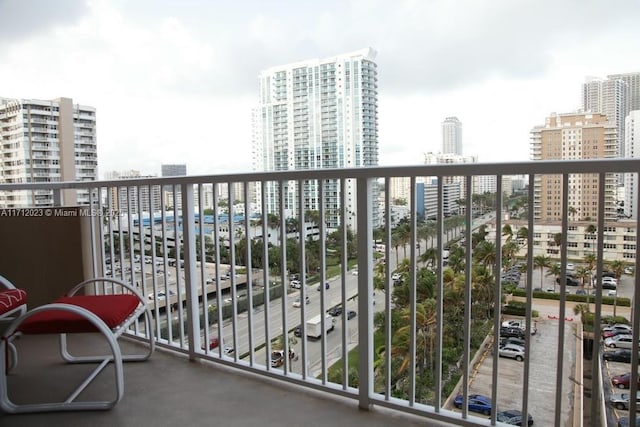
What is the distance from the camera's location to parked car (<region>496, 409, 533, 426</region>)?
5.32 feet

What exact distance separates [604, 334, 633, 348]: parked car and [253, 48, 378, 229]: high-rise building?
2512 millimetres

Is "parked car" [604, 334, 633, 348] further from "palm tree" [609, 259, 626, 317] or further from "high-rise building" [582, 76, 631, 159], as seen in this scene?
"high-rise building" [582, 76, 631, 159]

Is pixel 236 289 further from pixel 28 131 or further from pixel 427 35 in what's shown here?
pixel 427 35

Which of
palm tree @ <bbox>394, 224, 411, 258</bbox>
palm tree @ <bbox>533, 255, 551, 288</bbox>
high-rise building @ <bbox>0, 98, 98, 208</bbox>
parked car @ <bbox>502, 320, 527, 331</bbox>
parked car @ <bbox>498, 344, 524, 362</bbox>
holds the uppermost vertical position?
high-rise building @ <bbox>0, 98, 98, 208</bbox>

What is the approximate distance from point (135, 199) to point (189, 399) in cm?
132

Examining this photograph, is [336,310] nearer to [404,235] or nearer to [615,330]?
[404,235]

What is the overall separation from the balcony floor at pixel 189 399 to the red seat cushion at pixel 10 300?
402 mm

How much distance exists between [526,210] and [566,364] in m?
0.55

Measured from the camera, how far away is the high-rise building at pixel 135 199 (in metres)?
2.63

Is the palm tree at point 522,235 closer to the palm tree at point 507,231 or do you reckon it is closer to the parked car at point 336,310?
the palm tree at point 507,231

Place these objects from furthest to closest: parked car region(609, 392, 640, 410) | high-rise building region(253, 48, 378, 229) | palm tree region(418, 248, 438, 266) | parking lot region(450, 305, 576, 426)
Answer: high-rise building region(253, 48, 378, 229) < palm tree region(418, 248, 438, 266) < parking lot region(450, 305, 576, 426) < parked car region(609, 392, 640, 410)

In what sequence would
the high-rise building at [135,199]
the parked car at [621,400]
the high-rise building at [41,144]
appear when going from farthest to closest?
the high-rise building at [41,144] < the high-rise building at [135,199] < the parked car at [621,400]

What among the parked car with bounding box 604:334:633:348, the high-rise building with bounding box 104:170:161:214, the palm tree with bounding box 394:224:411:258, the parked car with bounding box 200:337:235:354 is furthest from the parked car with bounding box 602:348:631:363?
the high-rise building with bounding box 104:170:161:214

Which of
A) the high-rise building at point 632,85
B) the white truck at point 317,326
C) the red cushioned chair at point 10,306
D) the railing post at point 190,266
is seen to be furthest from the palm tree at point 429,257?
the high-rise building at point 632,85
